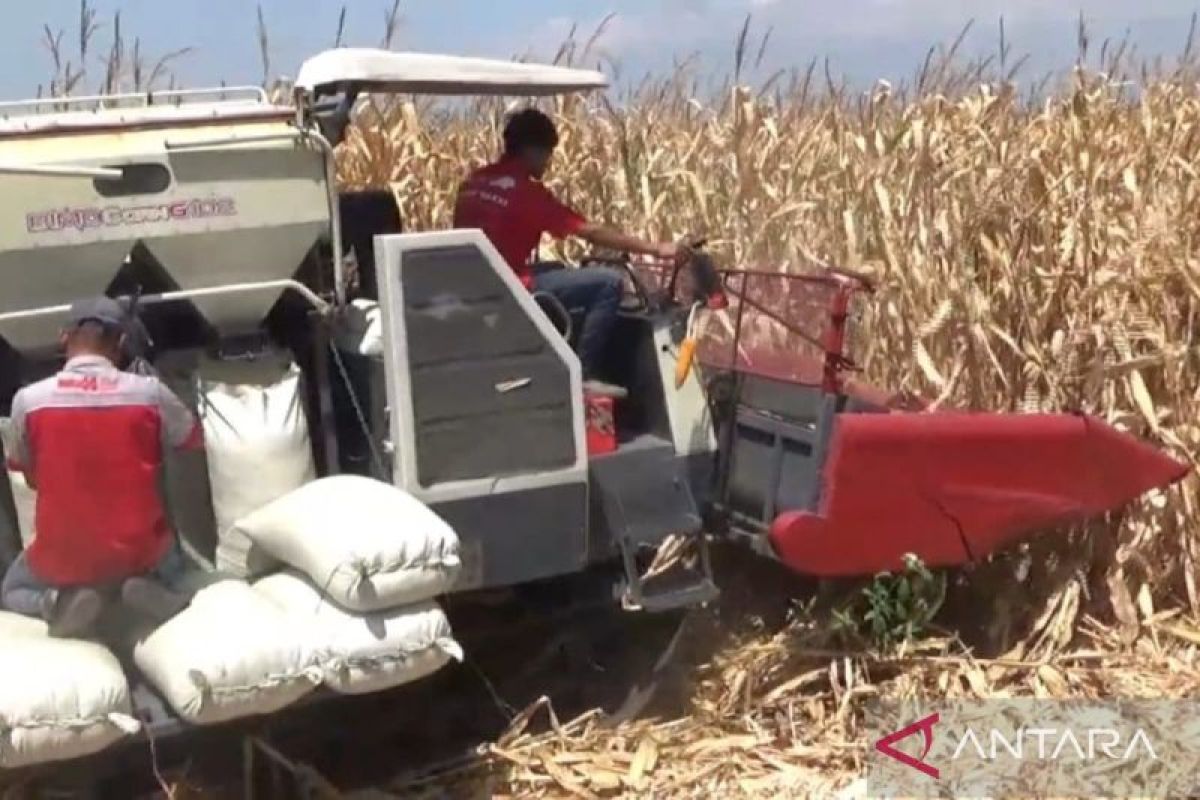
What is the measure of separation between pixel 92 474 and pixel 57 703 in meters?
0.59

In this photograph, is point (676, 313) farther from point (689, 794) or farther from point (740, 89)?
point (740, 89)

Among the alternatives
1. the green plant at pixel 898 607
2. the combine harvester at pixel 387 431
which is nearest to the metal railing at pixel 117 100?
the combine harvester at pixel 387 431

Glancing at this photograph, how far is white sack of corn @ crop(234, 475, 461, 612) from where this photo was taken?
13.8 feet

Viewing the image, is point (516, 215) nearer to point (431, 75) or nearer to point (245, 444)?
point (431, 75)

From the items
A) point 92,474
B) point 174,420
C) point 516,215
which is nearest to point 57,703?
point 92,474

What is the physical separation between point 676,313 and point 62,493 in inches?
81.7

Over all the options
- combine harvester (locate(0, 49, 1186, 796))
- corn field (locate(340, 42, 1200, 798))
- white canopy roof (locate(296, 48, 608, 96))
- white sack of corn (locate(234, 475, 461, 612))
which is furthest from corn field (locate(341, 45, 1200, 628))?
white sack of corn (locate(234, 475, 461, 612))

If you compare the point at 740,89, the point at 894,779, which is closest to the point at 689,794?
the point at 894,779

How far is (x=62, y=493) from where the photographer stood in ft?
13.6

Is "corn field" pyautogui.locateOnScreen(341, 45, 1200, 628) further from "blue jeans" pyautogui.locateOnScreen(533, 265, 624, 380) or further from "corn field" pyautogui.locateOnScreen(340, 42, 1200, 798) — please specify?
"blue jeans" pyautogui.locateOnScreen(533, 265, 624, 380)

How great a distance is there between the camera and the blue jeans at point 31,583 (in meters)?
4.36

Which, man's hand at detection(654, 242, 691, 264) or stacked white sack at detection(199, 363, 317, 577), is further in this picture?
man's hand at detection(654, 242, 691, 264)

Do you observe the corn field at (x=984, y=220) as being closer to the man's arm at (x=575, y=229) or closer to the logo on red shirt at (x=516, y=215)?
the man's arm at (x=575, y=229)

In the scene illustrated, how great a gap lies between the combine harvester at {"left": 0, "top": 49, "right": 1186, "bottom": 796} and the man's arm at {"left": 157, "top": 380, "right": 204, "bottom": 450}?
228 mm
